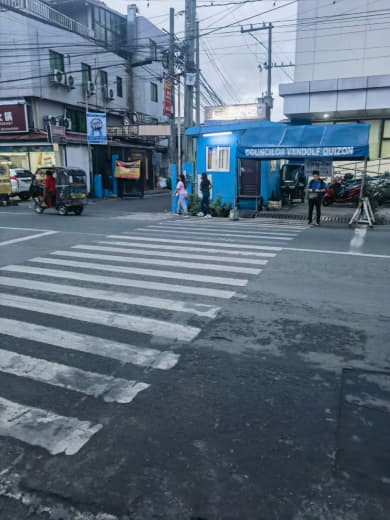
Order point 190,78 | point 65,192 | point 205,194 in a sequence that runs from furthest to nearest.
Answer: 1. point 190,78
2. point 205,194
3. point 65,192

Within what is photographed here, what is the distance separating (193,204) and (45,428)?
17275 millimetres

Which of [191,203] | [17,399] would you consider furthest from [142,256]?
[191,203]

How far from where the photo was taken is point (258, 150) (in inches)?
647

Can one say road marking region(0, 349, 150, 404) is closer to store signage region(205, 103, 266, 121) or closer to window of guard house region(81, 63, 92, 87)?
store signage region(205, 103, 266, 121)

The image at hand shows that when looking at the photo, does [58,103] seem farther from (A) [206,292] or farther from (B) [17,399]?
(B) [17,399]

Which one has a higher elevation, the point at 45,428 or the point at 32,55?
the point at 32,55

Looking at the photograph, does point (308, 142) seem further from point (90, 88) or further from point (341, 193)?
point (90, 88)

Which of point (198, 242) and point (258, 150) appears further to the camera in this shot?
point (258, 150)

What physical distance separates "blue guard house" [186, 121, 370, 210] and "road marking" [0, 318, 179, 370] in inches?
501

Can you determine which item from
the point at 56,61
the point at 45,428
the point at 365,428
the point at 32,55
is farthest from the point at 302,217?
the point at 56,61

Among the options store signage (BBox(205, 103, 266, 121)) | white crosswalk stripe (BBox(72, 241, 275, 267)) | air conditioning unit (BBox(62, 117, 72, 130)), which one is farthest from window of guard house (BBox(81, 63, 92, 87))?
white crosswalk stripe (BBox(72, 241, 275, 267))

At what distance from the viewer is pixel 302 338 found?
5.17 m

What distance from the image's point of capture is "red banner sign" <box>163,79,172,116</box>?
67.2 feet

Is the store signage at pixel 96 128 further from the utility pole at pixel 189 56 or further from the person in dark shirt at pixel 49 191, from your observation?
the person in dark shirt at pixel 49 191
